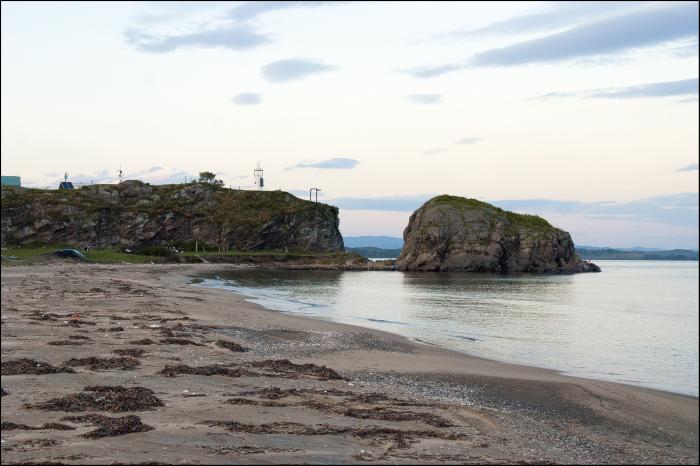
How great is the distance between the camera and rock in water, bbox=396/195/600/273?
148 m

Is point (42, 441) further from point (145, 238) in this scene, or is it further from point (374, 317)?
point (145, 238)

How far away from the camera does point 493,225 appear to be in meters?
153

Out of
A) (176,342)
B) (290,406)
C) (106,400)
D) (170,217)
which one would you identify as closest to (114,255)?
(170,217)

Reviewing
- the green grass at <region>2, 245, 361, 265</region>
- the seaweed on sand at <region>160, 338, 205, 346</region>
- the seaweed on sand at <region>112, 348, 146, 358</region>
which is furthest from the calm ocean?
the green grass at <region>2, 245, 361, 265</region>

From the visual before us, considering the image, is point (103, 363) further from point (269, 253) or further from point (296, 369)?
point (269, 253)

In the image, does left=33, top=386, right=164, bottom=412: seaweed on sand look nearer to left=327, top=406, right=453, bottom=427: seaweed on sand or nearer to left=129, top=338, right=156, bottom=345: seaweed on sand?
left=327, top=406, right=453, bottom=427: seaweed on sand

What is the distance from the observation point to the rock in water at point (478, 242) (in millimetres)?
147625

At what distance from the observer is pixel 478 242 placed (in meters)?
148

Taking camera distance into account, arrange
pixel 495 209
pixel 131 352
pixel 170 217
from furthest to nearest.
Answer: pixel 170 217 < pixel 495 209 < pixel 131 352

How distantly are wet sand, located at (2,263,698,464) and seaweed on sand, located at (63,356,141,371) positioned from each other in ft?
0.20

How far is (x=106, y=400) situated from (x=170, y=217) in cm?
16760

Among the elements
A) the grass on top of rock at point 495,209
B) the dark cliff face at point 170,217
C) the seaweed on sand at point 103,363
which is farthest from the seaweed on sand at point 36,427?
the dark cliff face at point 170,217

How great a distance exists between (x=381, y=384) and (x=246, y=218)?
164715 mm

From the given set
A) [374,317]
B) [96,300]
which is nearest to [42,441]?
[96,300]
